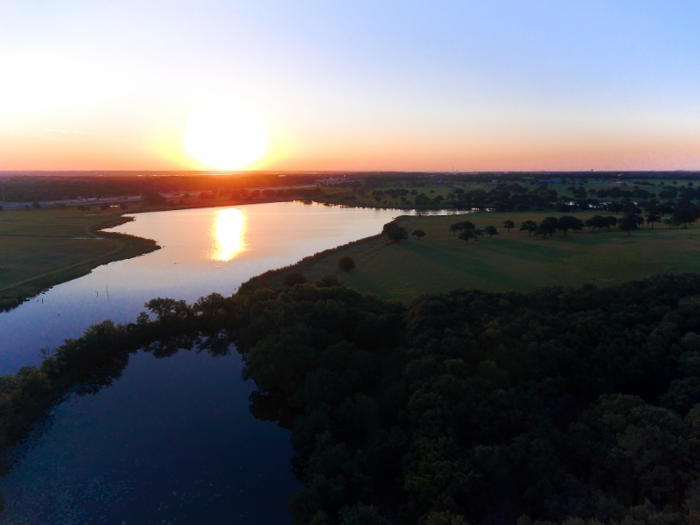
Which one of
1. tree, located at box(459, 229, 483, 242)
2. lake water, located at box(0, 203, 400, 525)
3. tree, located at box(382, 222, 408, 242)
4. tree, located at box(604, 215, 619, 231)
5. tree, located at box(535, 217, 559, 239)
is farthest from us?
tree, located at box(604, 215, 619, 231)

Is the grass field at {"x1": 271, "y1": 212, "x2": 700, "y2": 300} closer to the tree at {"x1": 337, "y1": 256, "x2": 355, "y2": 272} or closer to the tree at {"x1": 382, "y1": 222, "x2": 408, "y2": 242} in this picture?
the tree at {"x1": 337, "y1": 256, "x2": 355, "y2": 272}

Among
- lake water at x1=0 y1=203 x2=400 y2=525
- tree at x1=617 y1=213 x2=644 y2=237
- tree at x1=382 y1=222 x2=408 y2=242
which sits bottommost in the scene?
lake water at x1=0 y1=203 x2=400 y2=525

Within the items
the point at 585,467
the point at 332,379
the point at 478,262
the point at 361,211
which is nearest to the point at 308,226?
the point at 361,211

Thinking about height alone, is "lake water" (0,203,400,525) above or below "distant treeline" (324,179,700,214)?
below

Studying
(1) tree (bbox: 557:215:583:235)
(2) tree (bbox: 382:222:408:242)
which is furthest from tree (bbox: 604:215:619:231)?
(2) tree (bbox: 382:222:408:242)

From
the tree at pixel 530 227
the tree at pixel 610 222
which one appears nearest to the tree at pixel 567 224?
the tree at pixel 530 227

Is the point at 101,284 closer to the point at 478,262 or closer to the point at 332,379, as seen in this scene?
the point at 332,379

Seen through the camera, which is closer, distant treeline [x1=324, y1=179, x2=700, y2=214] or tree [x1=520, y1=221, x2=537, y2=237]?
tree [x1=520, y1=221, x2=537, y2=237]
